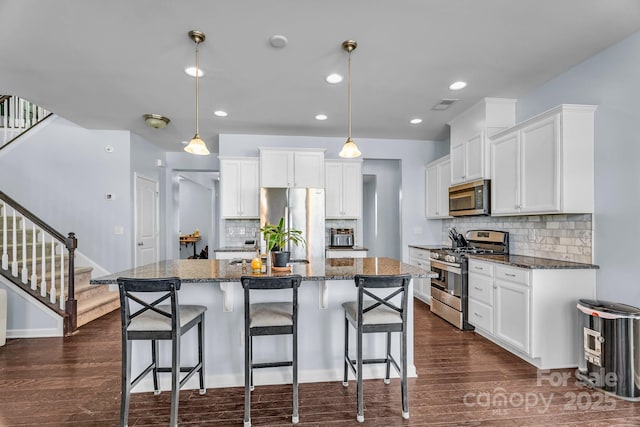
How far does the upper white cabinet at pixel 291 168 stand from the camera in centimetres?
496

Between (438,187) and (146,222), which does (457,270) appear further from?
(146,222)

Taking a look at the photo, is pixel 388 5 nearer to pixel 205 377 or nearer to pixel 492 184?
pixel 492 184

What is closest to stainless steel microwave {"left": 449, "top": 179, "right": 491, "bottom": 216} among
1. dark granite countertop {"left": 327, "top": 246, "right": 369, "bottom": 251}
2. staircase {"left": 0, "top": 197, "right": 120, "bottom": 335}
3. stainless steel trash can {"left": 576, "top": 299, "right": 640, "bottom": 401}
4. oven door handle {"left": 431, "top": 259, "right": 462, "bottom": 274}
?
oven door handle {"left": 431, "top": 259, "right": 462, "bottom": 274}

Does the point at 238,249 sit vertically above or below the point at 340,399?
above

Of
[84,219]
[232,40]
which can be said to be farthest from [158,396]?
[84,219]

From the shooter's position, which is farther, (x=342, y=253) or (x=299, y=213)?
(x=342, y=253)

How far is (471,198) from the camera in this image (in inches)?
162

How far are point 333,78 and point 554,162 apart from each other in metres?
2.24

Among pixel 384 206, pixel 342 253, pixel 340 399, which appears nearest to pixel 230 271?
pixel 340 399

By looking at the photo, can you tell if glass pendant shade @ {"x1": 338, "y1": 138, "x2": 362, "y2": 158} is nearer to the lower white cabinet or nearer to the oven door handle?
the lower white cabinet

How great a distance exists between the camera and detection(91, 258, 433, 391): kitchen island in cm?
253

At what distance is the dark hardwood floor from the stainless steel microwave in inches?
66.7

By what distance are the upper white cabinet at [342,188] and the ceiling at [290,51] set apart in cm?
116

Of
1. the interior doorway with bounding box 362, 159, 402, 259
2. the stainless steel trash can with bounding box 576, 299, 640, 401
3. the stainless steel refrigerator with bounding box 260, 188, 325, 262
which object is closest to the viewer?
the stainless steel trash can with bounding box 576, 299, 640, 401
